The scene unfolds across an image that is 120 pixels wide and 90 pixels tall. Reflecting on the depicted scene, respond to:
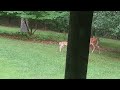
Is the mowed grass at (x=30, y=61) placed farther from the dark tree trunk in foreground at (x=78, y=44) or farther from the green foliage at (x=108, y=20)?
the dark tree trunk in foreground at (x=78, y=44)

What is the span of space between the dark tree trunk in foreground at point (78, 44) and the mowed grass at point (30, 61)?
315 inches

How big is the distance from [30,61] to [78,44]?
38.4ft

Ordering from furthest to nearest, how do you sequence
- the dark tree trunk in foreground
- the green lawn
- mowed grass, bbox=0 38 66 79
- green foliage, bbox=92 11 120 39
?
1. green foliage, bbox=92 11 120 39
2. the green lawn
3. mowed grass, bbox=0 38 66 79
4. the dark tree trunk in foreground

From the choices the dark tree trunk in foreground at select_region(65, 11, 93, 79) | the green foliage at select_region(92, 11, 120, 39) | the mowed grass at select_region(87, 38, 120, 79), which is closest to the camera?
the dark tree trunk in foreground at select_region(65, 11, 93, 79)

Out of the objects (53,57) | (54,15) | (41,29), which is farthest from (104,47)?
(41,29)

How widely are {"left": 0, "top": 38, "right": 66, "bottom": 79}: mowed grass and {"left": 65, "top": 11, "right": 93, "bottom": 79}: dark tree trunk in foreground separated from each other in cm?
799

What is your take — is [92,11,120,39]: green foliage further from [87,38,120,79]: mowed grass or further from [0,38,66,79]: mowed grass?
[0,38,66,79]: mowed grass

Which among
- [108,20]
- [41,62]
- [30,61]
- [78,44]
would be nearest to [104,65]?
[108,20]

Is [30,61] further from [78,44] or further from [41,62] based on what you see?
[78,44]

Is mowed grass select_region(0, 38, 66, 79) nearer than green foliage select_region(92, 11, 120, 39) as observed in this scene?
Yes

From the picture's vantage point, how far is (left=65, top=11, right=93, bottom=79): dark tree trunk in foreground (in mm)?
1453

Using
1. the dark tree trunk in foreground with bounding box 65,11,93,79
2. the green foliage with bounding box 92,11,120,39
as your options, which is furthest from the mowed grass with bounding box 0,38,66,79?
the dark tree trunk in foreground with bounding box 65,11,93,79

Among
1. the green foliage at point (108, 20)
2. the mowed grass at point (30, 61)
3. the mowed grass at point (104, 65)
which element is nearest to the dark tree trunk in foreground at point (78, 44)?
the mowed grass at point (30, 61)
